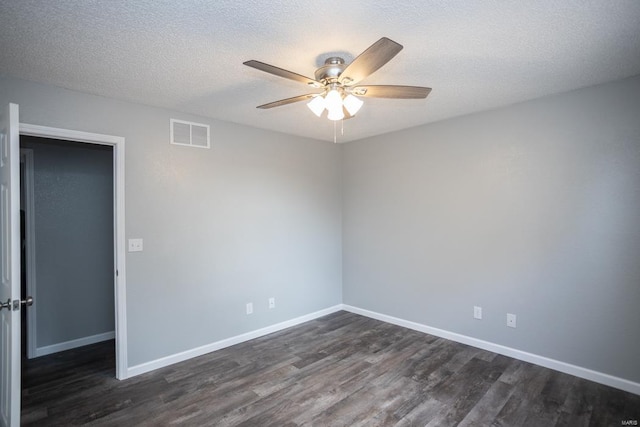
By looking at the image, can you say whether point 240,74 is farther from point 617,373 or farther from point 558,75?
point 617,373

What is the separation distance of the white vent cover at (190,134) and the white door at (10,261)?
4.27ft

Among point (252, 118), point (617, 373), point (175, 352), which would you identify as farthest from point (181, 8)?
point (617, 373)

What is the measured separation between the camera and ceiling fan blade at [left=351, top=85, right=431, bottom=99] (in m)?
1.98

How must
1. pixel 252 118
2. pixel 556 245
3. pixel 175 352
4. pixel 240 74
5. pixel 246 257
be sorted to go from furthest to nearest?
1. pixel 246 257
2. pixel 252 118
3. pixel 175 352
4. pixel 556 245
5. pixel 240 74

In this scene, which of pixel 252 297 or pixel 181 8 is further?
pixel 252 297

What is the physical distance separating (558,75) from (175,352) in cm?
403

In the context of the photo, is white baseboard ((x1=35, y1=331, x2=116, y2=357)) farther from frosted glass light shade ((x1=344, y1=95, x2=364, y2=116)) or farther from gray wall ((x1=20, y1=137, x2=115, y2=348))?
frosted glass light shade ((x1=344, y1=95, x2=364, y2=116))

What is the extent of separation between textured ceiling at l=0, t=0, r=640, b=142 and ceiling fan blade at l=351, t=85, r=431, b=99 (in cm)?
24

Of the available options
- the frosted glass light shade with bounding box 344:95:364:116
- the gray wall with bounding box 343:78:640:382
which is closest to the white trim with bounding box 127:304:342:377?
the gray wall with bounding box 343:78:640:382

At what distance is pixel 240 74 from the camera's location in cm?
235

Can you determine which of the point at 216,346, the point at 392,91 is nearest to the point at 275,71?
the point at 392,91

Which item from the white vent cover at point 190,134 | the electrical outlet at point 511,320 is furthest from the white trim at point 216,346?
the electrical outlet at point 511,320

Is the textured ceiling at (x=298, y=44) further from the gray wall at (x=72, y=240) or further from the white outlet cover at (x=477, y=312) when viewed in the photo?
the white outlet cover at (x=477, y=312)

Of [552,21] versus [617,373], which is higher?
[552,21]
